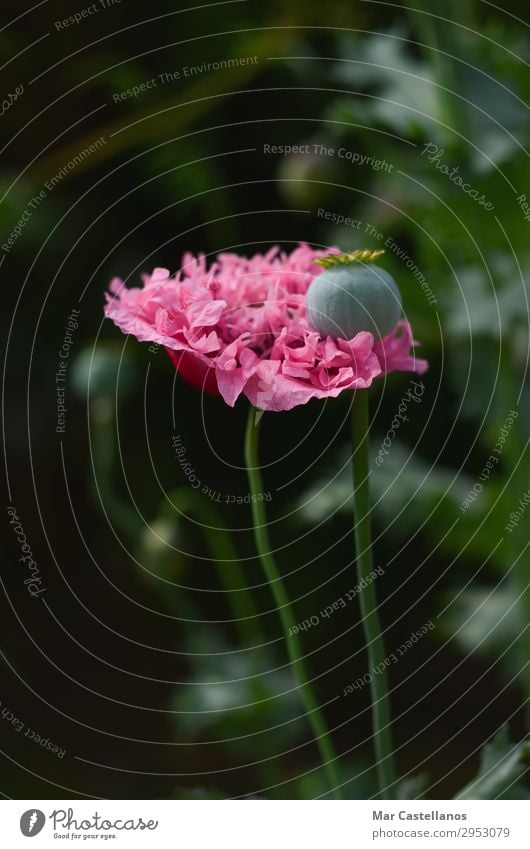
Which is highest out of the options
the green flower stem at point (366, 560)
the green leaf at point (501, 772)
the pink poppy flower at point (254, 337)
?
the pink poppy flower at point (254, 337)

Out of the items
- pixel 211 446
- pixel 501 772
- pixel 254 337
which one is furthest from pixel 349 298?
pixel 211 446

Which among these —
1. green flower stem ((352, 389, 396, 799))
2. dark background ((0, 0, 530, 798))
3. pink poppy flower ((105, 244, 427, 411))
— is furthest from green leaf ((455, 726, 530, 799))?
dark background ((0, 0, 530, 798))

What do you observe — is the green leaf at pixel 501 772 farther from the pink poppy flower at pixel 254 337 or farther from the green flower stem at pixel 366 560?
the pink poppy flower at pixel 254 337

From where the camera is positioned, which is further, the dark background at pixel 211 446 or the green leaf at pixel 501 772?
the dark background at pixel 211 446

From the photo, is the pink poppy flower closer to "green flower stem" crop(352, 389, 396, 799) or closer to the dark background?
"green flower stem" crop(352, 389, 396, 799)

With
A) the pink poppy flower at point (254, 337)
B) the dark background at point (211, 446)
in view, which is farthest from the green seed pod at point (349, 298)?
the dark background at point (211, 446)

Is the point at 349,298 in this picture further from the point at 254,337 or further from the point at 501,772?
the point at 501,772

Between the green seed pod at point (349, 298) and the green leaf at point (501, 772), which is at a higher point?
the green seed pod at point (349, 298)
